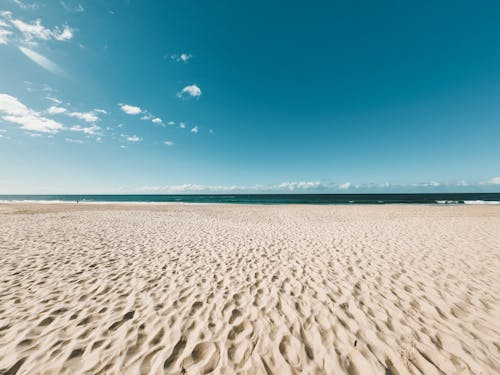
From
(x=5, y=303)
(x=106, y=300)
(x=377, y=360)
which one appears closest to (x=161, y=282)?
(x=106, y=300)

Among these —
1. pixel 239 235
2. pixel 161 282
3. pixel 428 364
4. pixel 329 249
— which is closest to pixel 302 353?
pixel 428 364

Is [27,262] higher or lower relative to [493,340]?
higher

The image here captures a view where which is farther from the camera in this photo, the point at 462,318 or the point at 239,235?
the point at 239,235

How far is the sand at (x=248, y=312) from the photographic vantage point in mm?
2916

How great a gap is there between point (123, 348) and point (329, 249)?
750 cm

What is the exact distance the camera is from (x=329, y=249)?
829cm

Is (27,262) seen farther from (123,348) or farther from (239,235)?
(239,235)

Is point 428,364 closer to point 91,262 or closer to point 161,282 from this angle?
point 161,282

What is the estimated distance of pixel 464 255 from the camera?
24.2 feet

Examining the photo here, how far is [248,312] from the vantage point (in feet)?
13.3

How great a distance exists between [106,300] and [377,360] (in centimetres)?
534

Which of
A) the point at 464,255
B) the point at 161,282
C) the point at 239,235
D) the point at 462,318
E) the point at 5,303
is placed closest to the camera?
the point at 462,318

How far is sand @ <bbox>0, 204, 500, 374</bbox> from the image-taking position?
2.92 meters

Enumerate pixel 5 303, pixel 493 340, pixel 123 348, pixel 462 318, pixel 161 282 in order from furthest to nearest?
pixel 161 282
pixel 5 303
pixel 462 318
pixel 493 340
pixel 123 348
